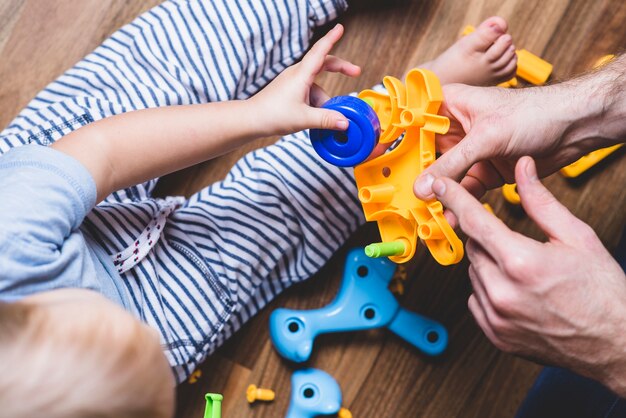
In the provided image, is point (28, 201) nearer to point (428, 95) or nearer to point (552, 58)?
point (428, 95)

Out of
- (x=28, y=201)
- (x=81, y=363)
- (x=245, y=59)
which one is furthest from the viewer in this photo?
(x=245, y=59)

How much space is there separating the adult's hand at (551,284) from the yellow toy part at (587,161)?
0.32 m

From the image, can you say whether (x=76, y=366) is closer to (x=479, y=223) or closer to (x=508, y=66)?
(x=479, y=223)

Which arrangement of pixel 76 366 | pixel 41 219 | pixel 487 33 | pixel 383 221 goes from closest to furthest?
1. pixel 76 366
2. pixel 41 219
3. pixel 383 221
4. pixel 487 33

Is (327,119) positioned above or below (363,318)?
above

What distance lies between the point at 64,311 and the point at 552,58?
709 mm

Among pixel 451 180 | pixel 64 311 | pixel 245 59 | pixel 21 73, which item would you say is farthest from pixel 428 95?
pixel 21 73

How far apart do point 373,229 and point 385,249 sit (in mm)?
227

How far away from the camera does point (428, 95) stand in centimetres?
64

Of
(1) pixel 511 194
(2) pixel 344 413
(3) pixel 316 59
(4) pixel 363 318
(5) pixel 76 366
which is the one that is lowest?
(2) pixel 344 413

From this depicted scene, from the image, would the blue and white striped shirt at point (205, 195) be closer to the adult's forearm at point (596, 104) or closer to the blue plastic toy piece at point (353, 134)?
the blue plastic toy piece at point (353, 134)

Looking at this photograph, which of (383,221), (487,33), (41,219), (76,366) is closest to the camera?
(76,366)

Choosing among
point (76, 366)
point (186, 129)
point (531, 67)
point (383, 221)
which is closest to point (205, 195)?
point (186, 129)

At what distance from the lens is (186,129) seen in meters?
0.70
